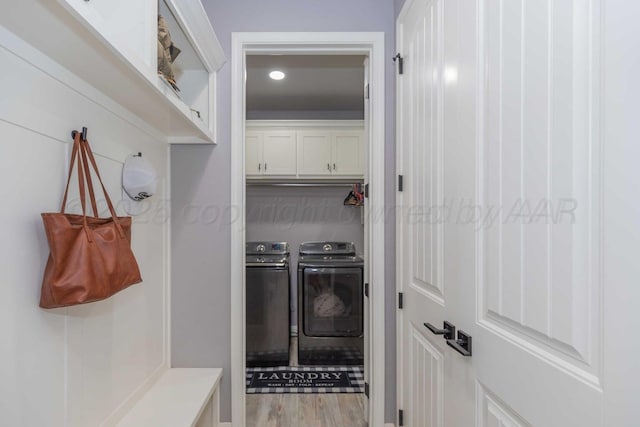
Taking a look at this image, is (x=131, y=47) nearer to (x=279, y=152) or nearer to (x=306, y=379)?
(x=279, y=152)

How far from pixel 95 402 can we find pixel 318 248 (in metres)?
2.81

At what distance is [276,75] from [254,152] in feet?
2.78

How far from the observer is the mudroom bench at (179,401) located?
1429mm

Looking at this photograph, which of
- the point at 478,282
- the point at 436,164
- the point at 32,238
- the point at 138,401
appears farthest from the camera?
the point at 138,401

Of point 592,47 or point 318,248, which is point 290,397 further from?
point 592,47

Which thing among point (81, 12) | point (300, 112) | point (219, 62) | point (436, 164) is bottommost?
point (436, 164)

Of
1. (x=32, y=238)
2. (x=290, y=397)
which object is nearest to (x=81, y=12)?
(x=32, y=238)

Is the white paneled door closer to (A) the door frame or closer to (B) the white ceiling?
→ (A) the door frame

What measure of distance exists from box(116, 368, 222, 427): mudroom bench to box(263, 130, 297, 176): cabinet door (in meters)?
2.10

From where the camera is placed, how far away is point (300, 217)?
4.03 m

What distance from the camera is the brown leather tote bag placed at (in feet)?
2.97

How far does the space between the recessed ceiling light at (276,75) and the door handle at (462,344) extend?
8.28ft

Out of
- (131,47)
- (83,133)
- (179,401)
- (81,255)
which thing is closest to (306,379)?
(179,401)

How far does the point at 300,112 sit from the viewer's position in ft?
13.0
